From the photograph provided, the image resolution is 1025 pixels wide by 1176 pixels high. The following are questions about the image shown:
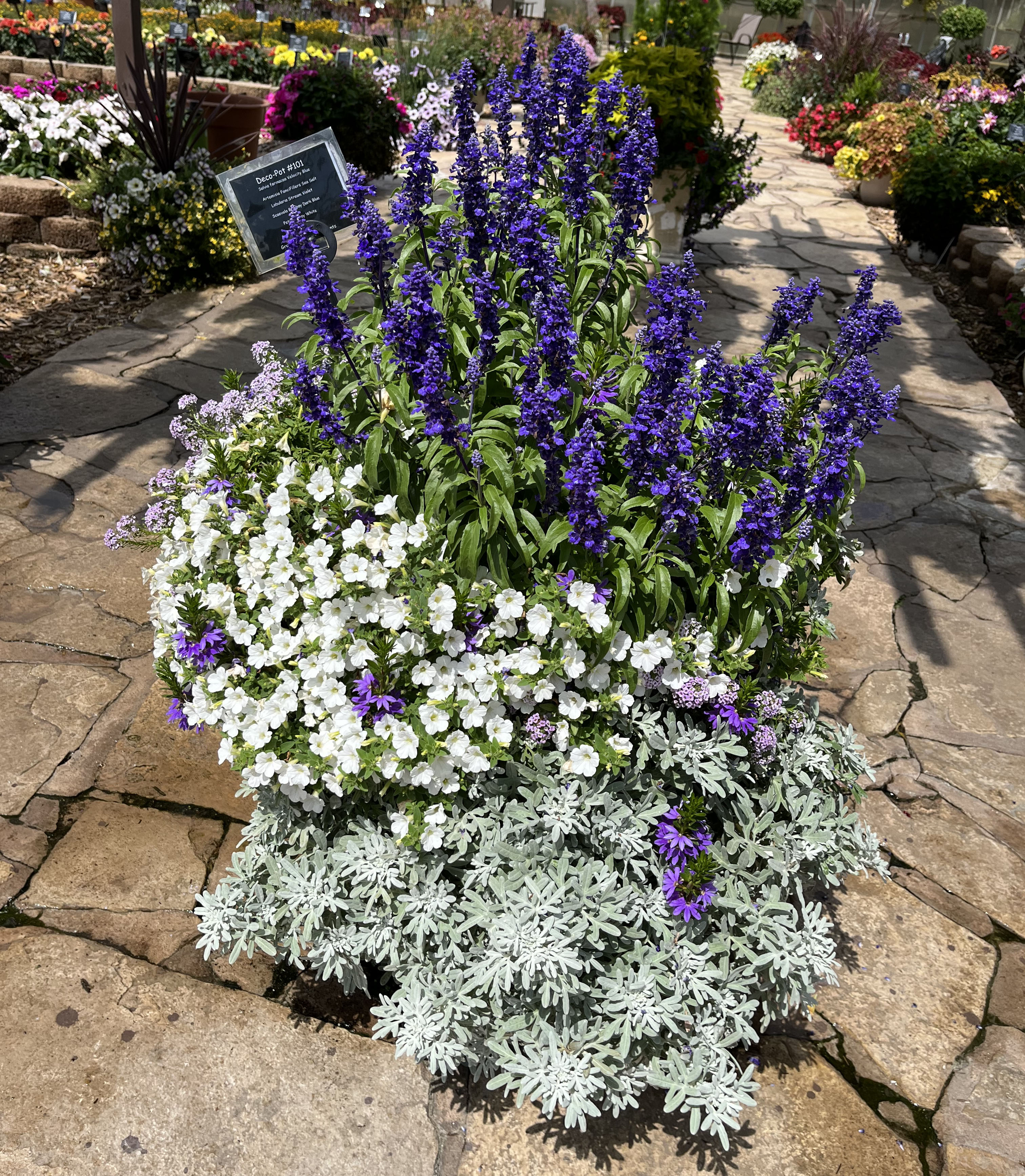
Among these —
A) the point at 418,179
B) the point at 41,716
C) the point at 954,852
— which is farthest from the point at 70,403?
the point at 954,852

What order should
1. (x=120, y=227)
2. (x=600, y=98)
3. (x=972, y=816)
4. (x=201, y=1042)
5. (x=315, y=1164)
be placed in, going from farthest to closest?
(x=120, y=227) → (x=600, y=98) → (x=972, y=816) → (x=201, y=1042) → (x=315, y=1164)

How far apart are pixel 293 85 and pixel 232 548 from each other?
7.21 meters

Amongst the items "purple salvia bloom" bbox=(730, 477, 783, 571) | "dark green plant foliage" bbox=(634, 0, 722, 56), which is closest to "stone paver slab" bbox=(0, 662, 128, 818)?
"purple salvia bloom" bbox=(730, 477, 783, 571)

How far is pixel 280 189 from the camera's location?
380 cm

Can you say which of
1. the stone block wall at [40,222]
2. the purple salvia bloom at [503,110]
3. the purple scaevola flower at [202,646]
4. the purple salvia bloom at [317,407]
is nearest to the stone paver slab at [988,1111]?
the purple scaevola flower at [202,646]

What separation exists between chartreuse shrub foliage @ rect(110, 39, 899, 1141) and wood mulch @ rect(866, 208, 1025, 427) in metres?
4.28

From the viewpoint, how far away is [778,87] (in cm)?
1544

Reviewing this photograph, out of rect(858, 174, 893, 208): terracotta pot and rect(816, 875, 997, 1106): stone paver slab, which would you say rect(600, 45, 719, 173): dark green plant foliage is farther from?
rect(816, 875, 997, 1106): stone paver slab

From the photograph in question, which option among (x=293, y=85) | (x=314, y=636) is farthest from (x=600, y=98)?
(x=293, y=85)

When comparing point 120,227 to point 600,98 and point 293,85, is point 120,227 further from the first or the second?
point 600,98

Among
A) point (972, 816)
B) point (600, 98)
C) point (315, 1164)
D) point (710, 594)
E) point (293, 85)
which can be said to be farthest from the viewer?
point (293, 85)

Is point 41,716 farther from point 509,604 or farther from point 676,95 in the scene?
point 676,95

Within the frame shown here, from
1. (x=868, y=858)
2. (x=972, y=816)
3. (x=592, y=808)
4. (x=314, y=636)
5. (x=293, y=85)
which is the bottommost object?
(x=972, y=816)

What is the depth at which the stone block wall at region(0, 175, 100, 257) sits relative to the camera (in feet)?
21.6
